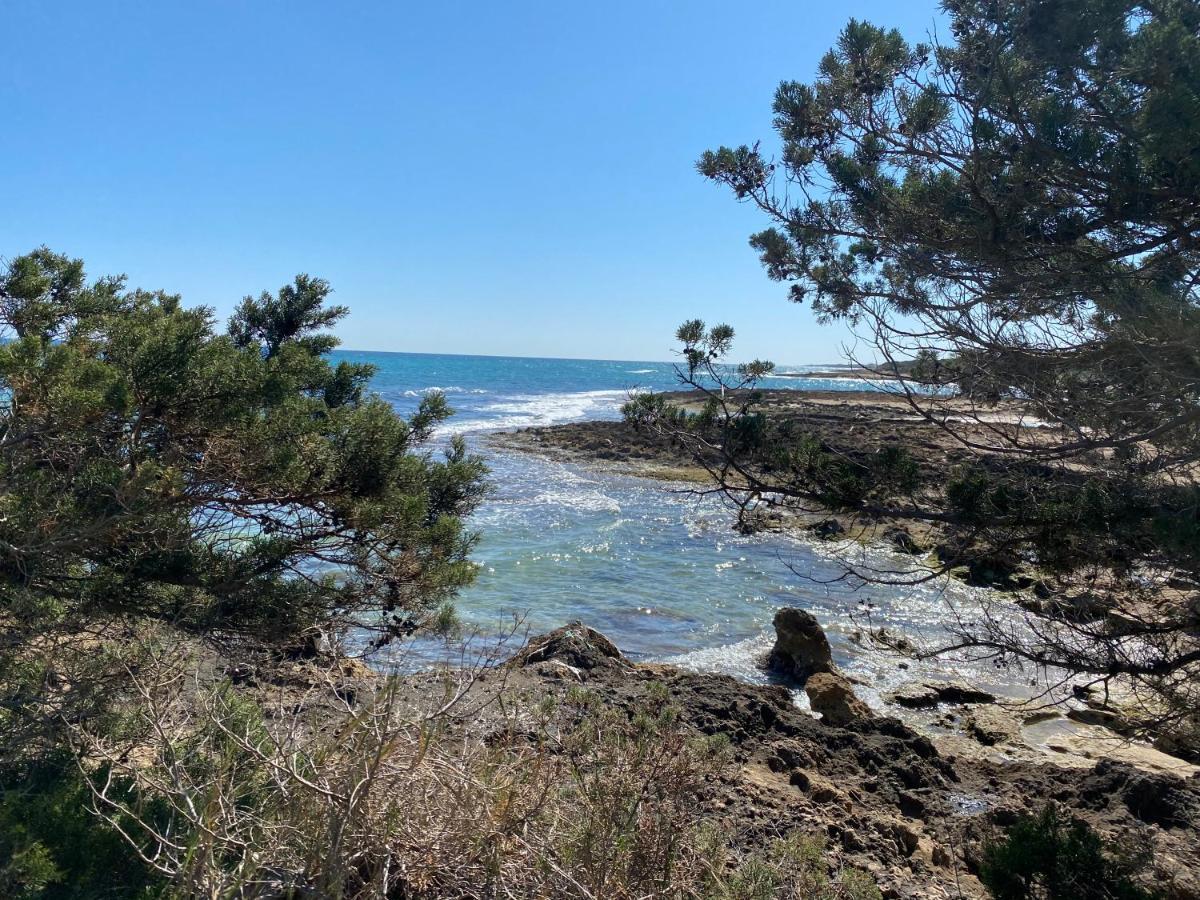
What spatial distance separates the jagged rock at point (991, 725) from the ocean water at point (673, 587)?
0.82m

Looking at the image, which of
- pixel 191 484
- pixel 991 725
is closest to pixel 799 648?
pixel 991 725

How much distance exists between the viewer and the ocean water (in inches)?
384

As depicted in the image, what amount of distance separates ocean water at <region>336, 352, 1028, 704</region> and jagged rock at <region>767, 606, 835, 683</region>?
0.35m

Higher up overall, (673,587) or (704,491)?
(704,491)

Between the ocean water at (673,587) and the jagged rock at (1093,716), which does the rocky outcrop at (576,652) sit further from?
the jagged rock at (1093,716)

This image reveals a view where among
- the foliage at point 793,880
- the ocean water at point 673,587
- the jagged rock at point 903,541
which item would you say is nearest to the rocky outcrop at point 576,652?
the ocean water at point 673,587

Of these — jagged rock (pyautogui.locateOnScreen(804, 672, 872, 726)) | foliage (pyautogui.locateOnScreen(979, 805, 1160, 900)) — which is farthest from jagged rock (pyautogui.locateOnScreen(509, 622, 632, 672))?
foliage (pyautogui.locateOnScreen(979, 805, 1160, 900))

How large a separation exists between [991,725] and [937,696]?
29.8 inches

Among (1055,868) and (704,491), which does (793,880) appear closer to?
(1055,868)

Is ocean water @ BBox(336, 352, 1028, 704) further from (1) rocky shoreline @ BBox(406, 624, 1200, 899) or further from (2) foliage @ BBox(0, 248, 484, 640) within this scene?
(2) foliage @ BBox(0, 248, 484, 640)

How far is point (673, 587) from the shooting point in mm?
12844

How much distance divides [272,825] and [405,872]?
24.4 inches

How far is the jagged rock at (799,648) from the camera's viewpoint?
29.5 ft

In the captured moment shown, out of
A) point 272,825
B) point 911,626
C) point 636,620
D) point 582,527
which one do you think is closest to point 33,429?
point 272,825
